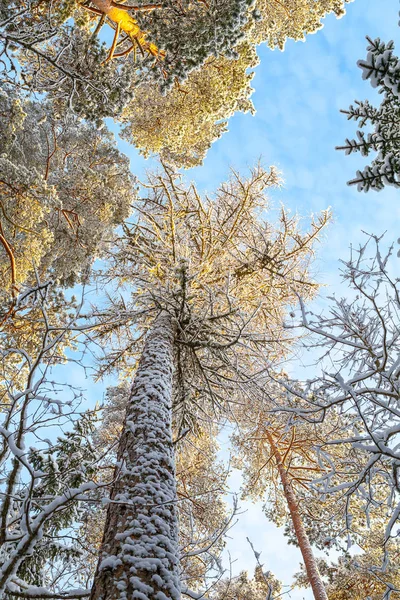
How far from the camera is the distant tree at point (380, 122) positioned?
2.21m

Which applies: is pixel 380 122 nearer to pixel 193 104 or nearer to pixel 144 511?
pixel 144 511

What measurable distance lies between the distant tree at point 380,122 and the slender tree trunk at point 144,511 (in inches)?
94.6

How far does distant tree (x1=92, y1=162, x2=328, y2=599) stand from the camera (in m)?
2.23

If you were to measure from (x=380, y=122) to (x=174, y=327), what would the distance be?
343 centimetres

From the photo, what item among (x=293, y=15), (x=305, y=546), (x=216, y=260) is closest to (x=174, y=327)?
(x=216, y=260)

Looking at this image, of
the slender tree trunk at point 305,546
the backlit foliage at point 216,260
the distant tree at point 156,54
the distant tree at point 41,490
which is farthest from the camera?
the slender tree trunk at point 305,546

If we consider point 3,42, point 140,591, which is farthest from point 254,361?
point 3,42

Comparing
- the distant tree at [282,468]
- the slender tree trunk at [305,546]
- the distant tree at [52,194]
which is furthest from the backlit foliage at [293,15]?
the slender tree trunk at [305,546]

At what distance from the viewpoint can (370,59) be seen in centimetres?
221

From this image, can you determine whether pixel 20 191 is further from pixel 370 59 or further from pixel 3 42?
pixel 370 59

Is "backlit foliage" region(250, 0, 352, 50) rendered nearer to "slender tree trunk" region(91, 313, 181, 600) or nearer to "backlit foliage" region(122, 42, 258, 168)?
"backlit foliage" region(122, 42, 258, 168)

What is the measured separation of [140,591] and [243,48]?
747 cm

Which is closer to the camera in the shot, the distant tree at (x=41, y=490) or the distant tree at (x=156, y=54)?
the distant tree at (x=41, y=490)

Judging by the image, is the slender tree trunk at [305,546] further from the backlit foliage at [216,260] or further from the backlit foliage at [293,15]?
the backlit foliage at [293,15]
